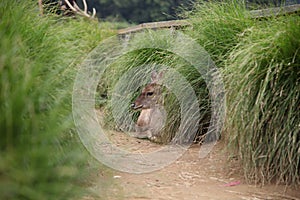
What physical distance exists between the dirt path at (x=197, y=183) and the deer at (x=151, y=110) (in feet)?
1.54

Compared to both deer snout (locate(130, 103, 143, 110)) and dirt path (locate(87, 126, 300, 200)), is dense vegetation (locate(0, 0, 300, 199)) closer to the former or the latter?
dirt path (locate(87, 126, 300, 200))

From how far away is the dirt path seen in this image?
82.9 inches

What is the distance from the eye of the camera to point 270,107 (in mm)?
2217

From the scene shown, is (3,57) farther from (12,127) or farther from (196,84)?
(196,84)

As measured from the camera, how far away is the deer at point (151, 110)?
333 centimetres

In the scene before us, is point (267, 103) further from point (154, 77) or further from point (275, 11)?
point (154, 77)

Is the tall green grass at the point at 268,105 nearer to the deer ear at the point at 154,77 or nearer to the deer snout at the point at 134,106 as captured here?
the deer ear at the point at 154,77

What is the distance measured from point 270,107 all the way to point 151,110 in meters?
1.40

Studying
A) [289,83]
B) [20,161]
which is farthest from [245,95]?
[20,161]

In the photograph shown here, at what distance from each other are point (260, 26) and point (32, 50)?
1557mm

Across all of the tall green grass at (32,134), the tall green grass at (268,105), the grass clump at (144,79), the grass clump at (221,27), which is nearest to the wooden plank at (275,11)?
the grass clump at (221,27)

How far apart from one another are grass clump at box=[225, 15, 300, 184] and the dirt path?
0.10 m

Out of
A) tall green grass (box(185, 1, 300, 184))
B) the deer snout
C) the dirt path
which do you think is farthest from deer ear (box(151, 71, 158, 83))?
tall green grass (box(185, 1, 300, 184))

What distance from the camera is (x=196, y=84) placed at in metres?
3.02
